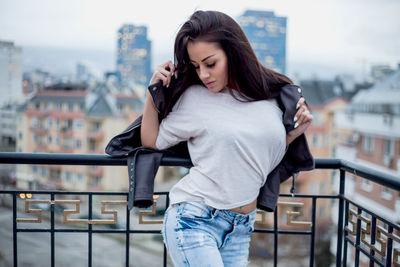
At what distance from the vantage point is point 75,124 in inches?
1161

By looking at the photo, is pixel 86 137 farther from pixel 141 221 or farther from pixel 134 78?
pixel 141 221

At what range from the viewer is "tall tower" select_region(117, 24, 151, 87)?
35.0 m

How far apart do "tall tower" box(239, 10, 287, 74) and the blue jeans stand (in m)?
25.1

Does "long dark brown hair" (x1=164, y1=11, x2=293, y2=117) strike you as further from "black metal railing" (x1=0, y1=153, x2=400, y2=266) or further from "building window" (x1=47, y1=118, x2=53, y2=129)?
"building window" (x1=47, y1=118, x2=53, y2=129)

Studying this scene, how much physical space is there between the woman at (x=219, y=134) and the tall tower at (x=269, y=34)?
25.0m

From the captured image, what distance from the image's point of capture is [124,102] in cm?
2820

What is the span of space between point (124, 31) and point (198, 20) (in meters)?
42.5

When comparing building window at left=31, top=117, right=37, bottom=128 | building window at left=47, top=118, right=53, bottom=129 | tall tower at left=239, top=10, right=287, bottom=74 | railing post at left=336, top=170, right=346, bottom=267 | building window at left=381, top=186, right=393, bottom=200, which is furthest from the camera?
building window at left=31, top=117, right=37, bottom=128

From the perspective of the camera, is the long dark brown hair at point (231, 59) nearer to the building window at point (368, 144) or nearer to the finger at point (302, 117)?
the finger at point (302, 117)

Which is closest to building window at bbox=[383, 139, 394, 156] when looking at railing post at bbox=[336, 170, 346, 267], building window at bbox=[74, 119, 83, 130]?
railing post at bbox=[336, 170, 346, 267]

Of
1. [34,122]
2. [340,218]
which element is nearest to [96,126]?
[34,122]

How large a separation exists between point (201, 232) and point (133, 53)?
37.3 metres

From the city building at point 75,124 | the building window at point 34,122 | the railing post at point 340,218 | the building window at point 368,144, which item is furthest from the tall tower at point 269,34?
the railing post at point 340,218

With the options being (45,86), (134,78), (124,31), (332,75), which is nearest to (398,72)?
(332,75)
